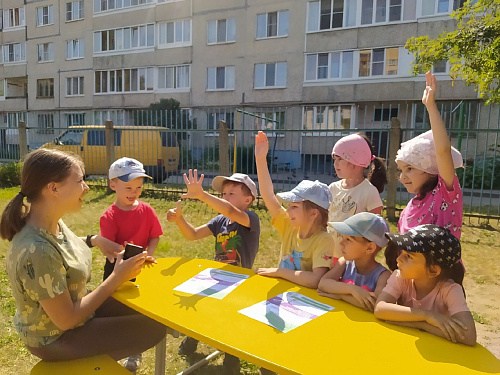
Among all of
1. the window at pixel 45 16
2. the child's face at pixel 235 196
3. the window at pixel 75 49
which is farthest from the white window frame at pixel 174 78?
the child's face at pixel 235 196

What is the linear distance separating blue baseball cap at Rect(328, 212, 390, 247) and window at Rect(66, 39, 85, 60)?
31.5m

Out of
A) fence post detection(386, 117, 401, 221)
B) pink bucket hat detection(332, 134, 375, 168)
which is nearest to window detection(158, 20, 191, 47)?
fence post detection(386, 117, 401, 221)

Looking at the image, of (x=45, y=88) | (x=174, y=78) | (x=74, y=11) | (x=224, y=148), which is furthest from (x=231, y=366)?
(x=45, y=88)

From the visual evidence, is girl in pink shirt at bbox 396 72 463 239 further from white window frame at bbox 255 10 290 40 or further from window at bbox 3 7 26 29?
window at bbox 3 7 26 29

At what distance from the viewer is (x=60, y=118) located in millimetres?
29812

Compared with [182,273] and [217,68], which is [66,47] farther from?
[182,273]

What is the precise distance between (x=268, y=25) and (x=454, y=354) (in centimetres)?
2326

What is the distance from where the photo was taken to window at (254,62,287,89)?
73.2ft

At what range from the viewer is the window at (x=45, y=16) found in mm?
30766

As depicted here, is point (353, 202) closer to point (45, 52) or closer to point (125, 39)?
point (125, 39)

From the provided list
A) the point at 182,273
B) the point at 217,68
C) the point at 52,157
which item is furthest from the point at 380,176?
the point at 217,68

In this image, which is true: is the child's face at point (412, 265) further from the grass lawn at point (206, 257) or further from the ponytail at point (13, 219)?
the ponytail at point (13, 219)

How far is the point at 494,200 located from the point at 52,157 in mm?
8506

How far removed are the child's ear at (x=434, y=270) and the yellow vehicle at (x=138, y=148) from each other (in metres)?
8.95
